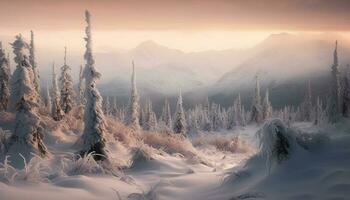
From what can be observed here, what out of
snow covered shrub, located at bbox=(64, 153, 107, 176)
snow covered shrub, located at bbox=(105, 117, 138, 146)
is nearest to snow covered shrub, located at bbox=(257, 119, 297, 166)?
snow covered shrub, located at bbox=(64, 153, 107, 176)

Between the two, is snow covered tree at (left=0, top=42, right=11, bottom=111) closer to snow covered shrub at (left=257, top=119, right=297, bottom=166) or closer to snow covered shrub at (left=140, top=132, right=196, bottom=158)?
snow covered shrub at (left=140, top=132, right=196, bottom=158)

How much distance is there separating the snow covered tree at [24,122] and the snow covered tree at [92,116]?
8.15 feet

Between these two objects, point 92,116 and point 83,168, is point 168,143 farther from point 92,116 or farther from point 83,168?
point 83,168

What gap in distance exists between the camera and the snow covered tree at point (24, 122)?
61.9 ft

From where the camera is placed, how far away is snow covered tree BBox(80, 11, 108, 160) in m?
17.8

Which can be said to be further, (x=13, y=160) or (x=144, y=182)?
→ (x=13, y=160)

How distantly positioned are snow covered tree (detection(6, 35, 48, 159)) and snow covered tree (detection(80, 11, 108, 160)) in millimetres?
2486

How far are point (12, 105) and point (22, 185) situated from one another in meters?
12.5

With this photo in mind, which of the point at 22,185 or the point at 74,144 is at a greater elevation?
the point at 22,185

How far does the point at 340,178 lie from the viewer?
743 cm

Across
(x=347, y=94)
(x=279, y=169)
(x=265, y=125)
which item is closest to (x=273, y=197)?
(x=279, y=169)

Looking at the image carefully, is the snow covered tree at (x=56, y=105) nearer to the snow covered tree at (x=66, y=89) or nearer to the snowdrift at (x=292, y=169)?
the snow covered tree at (x=66, y=89)

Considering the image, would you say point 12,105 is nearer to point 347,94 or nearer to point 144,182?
point 144,182

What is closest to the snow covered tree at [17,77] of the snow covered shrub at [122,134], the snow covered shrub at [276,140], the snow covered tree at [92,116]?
the snow covered tree at [92,116]
